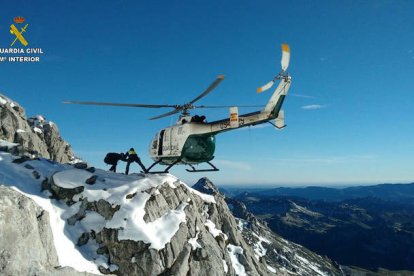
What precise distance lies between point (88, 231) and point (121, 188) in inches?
221

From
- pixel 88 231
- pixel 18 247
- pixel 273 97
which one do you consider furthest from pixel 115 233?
pixel 273 97

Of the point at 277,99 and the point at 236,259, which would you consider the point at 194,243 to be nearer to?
the point at 236,259

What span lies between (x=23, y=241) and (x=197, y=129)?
54.9ft

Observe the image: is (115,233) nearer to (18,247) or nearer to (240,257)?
(18,247)

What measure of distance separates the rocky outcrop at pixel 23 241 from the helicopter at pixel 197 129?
28.3ft

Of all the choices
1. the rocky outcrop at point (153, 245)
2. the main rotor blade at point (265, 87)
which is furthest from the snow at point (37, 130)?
the main rotor blade at point (265, 87)

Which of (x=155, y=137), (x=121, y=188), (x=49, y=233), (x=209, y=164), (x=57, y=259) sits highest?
(x=155, y=137)

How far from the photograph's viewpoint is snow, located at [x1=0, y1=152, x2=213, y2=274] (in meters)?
29.9

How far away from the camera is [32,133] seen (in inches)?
3546

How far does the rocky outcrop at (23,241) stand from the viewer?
22578 millimetres

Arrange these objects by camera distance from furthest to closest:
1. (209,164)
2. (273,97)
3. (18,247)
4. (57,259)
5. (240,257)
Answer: (240,257) < (209,164) < (273,97) < (57,259) < (18,247)

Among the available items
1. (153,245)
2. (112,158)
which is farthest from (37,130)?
(153,245)

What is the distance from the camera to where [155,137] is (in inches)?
1497

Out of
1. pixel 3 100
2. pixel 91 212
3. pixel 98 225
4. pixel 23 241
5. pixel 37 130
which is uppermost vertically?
pixel 3 100
